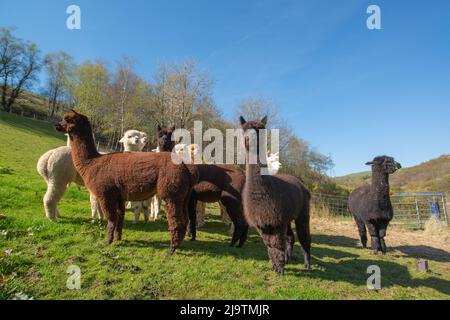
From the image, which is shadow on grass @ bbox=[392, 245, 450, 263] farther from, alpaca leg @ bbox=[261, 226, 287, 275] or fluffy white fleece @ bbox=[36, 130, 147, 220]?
fluffy white fleece @ bbox=[36, 130, 147, 220]

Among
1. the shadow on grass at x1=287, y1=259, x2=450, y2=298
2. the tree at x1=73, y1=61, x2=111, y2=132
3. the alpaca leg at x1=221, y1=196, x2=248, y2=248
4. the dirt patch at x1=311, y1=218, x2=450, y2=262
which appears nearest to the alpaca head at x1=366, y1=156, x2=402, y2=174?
the shadow on grass at x1=287, y1=259, x2=450, y2=298

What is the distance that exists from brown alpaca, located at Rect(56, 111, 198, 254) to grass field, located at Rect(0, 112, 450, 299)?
0.62 m

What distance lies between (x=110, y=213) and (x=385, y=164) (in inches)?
270

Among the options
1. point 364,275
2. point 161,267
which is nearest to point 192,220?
point 161,267

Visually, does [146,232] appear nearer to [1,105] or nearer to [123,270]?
[123,270]

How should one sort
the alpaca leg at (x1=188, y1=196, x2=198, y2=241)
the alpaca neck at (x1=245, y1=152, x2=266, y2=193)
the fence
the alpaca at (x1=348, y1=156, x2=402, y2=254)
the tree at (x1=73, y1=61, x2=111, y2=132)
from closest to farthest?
the alpaca neck at (x1=245, y1=152, x2=266, y2=193) → the alpaca leg at (x1=188, y1=196, x2=198, y2=241) → the alpaca at (x1=348, y1=156, x2=402, y2=254) → the fence → the tree at (x1=73, y1=61, x2=111, y2=132)

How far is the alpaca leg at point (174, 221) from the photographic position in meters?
5.47

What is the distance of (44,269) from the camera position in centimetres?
439

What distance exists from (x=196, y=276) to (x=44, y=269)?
7.72ft

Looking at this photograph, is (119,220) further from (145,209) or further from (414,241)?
(414,241)

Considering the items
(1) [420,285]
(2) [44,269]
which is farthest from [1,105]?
(1) [420,285]

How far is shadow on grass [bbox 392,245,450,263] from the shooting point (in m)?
8.28

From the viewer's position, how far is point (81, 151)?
231 inches

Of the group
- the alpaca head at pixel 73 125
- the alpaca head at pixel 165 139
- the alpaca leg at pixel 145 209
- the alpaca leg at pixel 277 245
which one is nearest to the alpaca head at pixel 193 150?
the alpaca head at pixel 165 139
